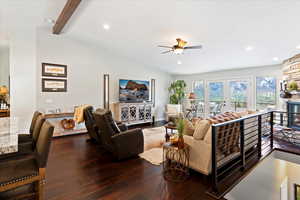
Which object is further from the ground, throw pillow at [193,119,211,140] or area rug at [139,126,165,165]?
throw pillow at [193,119,211,140]

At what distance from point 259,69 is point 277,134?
2873 millimetres

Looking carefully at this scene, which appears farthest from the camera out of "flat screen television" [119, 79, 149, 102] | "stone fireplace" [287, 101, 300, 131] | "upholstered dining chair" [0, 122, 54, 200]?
"flat screen television" [119, 79, 149, 102]

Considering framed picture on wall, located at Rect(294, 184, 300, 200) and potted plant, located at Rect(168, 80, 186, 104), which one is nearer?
framed picture on wall, located at Rect(294, 184, 300, 200)

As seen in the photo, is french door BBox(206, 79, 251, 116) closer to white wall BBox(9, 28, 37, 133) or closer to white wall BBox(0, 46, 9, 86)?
white wall BBox(9, 28, 37, 133)

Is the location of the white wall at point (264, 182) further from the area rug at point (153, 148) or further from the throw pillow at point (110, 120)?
the throw pillow at point (110, 120)

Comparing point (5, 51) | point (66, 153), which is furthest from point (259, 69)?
point (5, 51)

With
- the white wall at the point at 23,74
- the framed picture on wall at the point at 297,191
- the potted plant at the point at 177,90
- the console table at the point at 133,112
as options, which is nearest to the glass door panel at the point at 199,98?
the potted plant at the point at 177,90

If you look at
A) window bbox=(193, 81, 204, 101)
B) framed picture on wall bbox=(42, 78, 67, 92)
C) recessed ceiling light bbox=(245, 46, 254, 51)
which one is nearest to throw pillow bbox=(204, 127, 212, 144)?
recessed ceiling light bbox=(245, 46, 254, 51)

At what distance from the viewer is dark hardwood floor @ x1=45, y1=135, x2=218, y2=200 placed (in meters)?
2.11

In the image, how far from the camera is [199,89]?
8.20 metres

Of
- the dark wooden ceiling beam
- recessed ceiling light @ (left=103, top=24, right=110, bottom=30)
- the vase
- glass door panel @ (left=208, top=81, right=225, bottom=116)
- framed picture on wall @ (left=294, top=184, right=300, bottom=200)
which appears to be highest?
the dark wooden ceiling beam

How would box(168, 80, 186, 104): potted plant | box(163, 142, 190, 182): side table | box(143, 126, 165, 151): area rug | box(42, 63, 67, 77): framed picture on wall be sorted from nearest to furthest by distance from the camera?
→ box(163, 142, 190, 182): side table < box(143, 126, 165, 151): area rug < box(42, 63, 67, 77): framed picture on wall < box(168, 80, 186, 104): potted plant

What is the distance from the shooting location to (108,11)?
11.8ft

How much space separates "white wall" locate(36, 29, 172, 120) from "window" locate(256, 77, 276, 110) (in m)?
5.20
